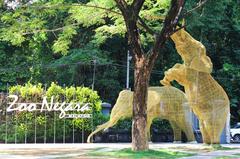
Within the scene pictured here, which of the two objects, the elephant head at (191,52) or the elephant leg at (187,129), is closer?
the elephant head at (191,52)

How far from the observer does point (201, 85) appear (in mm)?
22453

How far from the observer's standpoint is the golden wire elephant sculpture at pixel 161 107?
82.9 feet

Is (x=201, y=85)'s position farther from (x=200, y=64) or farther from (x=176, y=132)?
(x=176, y=132)

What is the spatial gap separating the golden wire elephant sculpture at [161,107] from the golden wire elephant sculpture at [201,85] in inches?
111

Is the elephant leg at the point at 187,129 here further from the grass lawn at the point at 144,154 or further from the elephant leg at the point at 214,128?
the grass lawn at the point at 144,154

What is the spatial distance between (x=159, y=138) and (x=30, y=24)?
42.0 feet

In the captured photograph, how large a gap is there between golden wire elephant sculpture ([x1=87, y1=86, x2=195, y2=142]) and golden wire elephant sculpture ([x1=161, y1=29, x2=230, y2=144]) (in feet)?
9.21

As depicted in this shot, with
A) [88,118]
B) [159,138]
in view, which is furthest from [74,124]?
[159,138]

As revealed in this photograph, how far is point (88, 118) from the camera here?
2917cm

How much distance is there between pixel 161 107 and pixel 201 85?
3.82 meters

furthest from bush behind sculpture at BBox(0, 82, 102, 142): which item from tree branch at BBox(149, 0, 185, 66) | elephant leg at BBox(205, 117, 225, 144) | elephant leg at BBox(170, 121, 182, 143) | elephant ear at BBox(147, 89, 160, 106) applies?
tree branch at BBox(149, 0, 185, 66)

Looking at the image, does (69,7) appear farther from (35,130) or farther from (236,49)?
(236,49)

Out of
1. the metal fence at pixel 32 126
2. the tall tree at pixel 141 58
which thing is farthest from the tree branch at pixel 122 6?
the metal fence at pixel 32 126

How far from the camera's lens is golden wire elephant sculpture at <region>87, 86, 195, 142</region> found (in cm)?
2528
